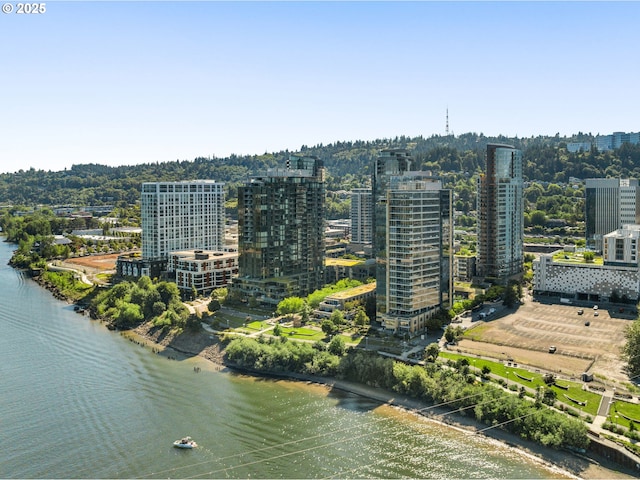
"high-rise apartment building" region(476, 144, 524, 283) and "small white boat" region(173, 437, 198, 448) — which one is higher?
"high-rise apartment building" region(476, 144, 524, 283)

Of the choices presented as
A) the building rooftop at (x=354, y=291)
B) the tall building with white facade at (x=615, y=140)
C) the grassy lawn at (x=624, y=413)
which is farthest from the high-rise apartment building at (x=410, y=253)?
the tall building with white facade at (x=615, y=140)

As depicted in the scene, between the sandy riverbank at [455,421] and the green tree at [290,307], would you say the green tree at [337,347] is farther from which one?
the green tree at [290,307]

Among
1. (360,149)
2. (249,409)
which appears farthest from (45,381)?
(360,149)

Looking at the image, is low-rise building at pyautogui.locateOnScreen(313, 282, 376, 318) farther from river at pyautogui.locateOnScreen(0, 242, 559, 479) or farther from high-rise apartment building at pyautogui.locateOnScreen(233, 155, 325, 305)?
river at pyautogui.locateOnScreen(0, 242, 559, 479)

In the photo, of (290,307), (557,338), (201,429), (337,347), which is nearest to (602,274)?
(557,338)

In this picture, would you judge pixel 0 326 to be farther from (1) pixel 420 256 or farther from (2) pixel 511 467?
(2) pixel 511 467

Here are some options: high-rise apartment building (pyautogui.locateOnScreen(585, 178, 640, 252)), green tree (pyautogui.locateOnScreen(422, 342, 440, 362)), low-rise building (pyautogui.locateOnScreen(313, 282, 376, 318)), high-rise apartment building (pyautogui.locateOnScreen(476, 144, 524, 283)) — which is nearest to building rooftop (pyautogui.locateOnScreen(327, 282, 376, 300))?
low-rise building (pyautogui.locateOnScreen(313, 282, 376, 318))

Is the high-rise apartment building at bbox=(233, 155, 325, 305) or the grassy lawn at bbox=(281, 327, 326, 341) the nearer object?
the grassy lawn at bbox=(281, 327, 326, 341)
